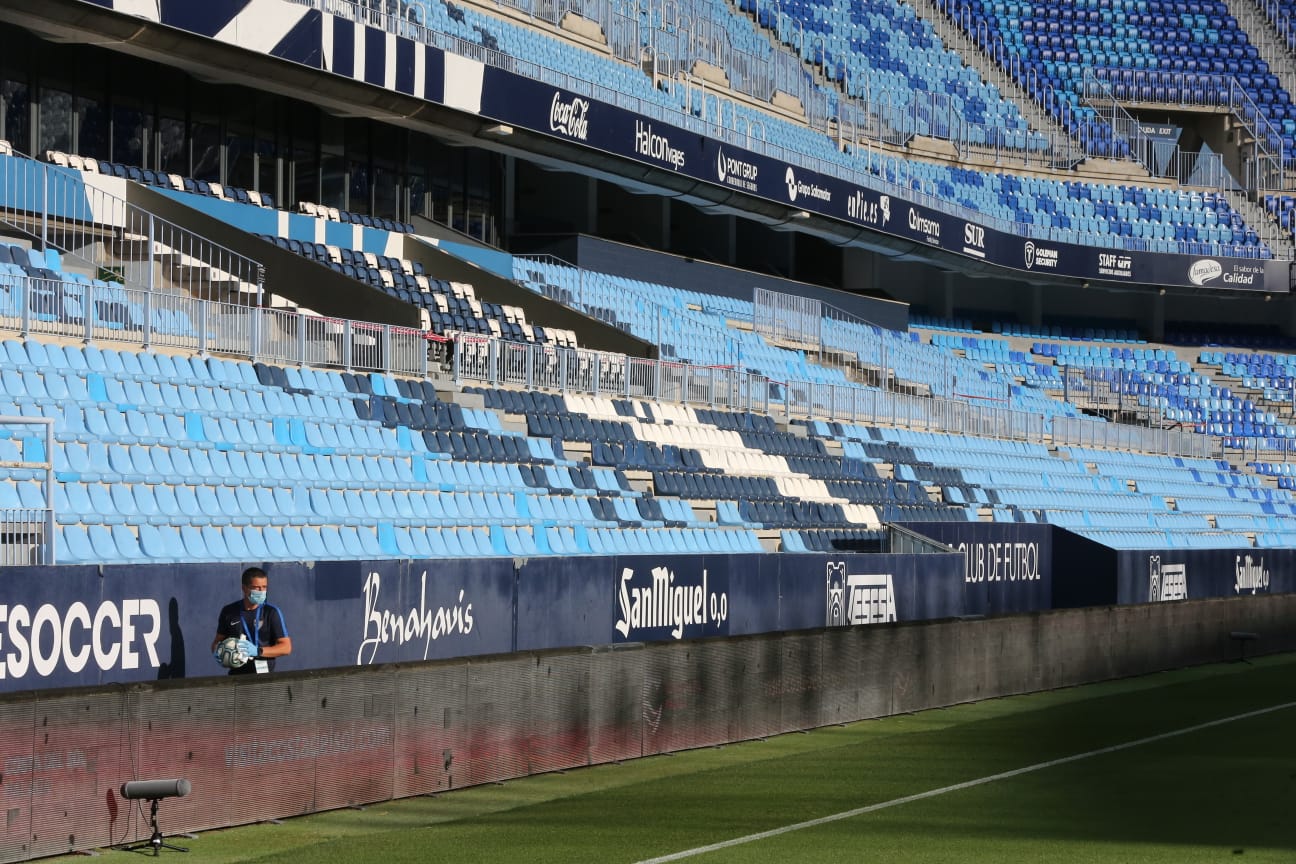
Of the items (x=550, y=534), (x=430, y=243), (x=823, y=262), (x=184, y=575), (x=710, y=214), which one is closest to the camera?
(x=184, y=575)

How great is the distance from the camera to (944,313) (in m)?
51.2

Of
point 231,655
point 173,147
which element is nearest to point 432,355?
point 173,147

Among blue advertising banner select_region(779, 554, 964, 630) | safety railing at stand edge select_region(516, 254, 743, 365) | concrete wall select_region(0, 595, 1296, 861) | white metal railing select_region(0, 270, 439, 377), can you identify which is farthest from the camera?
safety railing at stand edge select_region(516, 254, 743, 365)

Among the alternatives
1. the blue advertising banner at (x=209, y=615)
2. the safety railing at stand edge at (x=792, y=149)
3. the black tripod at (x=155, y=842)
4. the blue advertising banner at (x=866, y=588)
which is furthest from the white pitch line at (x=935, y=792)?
the safety railing at stand edge at (x=792, y=149)

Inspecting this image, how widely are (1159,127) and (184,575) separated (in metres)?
47.1

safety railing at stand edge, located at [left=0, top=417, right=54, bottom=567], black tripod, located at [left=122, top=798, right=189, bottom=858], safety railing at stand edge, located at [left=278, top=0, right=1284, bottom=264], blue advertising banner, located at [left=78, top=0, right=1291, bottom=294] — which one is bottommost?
black tripod, located at [left=122, top=798, right=189, bottom=858]

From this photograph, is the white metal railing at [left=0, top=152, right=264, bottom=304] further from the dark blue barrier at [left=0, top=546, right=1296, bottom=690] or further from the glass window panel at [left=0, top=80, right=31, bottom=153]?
the dark blue barrier at [left=0, top=546, right=1296, bottom=690]

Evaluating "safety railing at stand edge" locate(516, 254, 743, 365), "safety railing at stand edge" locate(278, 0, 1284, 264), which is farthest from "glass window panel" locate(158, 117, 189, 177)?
"safety railing at stand edge" locate(516, 254, 743, 365)

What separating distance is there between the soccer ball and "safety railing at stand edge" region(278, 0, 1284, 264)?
53.1ft

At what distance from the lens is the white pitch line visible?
9719 mm

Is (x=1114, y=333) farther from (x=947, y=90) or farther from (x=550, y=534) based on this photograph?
(x=550, y=534)

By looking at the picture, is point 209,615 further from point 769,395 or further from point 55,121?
point 769,395

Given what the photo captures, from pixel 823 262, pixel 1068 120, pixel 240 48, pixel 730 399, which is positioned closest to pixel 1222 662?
pixel 730 399

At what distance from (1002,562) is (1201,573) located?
5.15 meters
